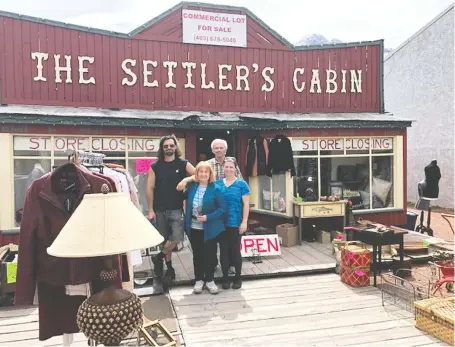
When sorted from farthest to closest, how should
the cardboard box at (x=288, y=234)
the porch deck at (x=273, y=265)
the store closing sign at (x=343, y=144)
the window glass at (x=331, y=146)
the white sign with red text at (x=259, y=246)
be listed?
the window glass at (x=331, y=146), the store closing sign at (x=343, y=144), the cardboard box at (x=288, y=234), the white sign with red text at (x=259, y=246), the porch deck at (x=273, y=265)

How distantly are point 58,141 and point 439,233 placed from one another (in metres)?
9.56

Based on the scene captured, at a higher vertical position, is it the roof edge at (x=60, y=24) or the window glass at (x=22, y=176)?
the roof edge at (x=60, y=24)

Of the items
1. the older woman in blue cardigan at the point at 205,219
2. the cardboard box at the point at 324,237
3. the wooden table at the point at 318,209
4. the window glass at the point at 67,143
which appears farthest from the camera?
the cardboard box at the point at 324,237

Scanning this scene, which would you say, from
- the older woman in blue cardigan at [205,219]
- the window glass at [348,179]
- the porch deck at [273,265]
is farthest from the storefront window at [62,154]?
the window glass at [348,179]

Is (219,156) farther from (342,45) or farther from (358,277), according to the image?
(342,45)

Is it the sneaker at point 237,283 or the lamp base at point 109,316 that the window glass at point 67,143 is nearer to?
the sneaker at point 237,283

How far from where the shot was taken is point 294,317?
4.33m

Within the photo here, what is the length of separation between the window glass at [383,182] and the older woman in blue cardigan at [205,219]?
202 inches

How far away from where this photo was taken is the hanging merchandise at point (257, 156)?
8.38 metres

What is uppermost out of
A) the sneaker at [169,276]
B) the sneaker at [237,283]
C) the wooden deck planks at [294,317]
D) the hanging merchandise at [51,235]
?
the hanging merchandise at [51,235]

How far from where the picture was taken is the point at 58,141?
708cm

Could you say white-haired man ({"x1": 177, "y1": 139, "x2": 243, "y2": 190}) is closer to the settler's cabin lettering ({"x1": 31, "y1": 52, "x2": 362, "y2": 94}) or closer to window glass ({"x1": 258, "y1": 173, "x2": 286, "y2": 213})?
window glass ({"x1": 258, "y1": 173, "x2": 286, "y2": 213})

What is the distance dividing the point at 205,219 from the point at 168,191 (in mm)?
610

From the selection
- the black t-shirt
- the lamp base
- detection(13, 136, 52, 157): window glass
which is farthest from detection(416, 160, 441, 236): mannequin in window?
the lamp base
